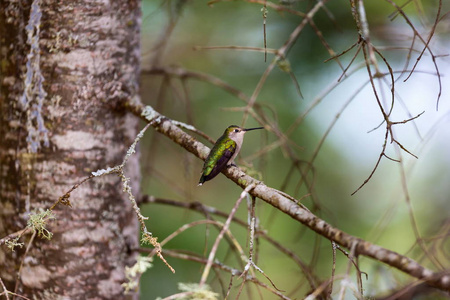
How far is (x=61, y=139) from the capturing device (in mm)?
1770

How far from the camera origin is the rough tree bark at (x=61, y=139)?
1769 millimetres

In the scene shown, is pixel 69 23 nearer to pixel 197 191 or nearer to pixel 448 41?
pixel 448 41

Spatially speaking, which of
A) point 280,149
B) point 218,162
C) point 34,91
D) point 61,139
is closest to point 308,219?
point 218,162

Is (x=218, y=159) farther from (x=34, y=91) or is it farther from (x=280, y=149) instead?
(x=280, y=149)

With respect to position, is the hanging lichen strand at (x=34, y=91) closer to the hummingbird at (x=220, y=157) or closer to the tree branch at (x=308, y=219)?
the tree branch at (x=308, y=219)

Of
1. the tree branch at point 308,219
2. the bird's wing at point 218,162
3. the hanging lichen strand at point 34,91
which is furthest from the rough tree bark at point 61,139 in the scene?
the bird's wing at point 218,162

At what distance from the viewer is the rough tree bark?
1769mm

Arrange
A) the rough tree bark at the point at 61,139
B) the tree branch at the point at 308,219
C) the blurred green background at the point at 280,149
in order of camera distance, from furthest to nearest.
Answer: the blurred green background at the point at 280,149 < the rough tree bark at the point at 61,139 < the tree branch at the point at 308,219

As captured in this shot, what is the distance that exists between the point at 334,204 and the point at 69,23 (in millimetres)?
3304

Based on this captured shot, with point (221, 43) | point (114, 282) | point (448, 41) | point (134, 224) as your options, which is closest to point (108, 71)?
point (134, 224)

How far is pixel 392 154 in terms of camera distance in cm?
434

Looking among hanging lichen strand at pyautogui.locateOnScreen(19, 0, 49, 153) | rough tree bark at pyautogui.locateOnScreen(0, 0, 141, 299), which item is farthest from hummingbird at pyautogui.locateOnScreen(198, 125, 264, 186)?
hanging lichen strand at pyautogui.locateOnScreen(19, 0, 49, 153)

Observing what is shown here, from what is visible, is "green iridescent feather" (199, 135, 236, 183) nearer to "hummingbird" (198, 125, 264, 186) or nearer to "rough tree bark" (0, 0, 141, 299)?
"hummingbird" (198, 125, 264, 186)

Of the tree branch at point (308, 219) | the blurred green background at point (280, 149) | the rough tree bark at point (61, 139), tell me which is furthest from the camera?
the blurred green background at point (280, 149)
